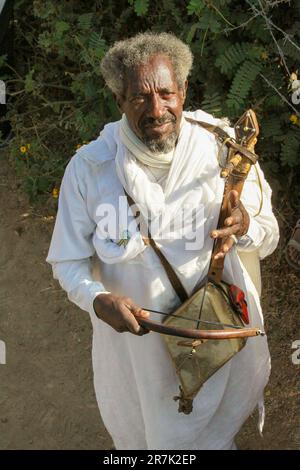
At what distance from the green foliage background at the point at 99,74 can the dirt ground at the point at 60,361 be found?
0.53m

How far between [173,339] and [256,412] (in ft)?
4.63

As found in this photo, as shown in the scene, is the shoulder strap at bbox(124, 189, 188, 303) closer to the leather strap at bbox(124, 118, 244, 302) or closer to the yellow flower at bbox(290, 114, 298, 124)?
the leather strap at bbox(124, 118, 244, 302)

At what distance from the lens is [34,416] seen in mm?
4082

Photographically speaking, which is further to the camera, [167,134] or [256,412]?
[256,412]

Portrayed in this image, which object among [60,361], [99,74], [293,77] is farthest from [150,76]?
[60,361]

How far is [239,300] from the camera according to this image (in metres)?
2.59

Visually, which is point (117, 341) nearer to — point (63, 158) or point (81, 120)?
point (81, 120)

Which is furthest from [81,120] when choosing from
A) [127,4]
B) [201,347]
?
[201,347]

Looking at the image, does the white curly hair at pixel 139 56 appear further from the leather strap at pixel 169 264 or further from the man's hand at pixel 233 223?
the man's hand at pixel 233 223

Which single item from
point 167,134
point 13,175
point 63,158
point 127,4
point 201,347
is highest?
point 167,134

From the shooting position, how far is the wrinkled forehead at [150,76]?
2.38 meters

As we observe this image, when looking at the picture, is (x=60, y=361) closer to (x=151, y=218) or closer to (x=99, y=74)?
(x=99, y=74)

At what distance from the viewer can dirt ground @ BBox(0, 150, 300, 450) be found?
388 cm

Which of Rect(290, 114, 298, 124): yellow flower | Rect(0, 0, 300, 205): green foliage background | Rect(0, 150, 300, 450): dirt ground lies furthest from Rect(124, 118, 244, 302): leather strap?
Rect(0, 150, 300, 450): dirt ground
